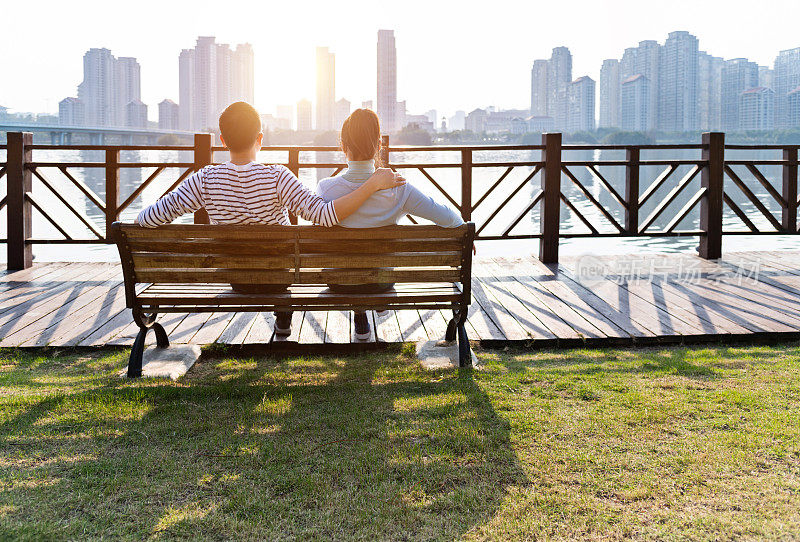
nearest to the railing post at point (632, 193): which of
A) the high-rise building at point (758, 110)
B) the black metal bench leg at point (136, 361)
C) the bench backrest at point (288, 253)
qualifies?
the bench backrest at point (288, 253)

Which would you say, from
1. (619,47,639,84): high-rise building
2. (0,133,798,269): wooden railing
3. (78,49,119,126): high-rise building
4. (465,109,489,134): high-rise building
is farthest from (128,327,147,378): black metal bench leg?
(78,49,119,126): high-rise building

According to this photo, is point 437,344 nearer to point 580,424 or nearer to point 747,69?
point 580,424

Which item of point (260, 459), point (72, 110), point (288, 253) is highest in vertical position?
point (72, 110)

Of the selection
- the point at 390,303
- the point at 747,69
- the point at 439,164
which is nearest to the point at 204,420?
the point at 390,303

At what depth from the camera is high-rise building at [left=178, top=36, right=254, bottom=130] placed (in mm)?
70875

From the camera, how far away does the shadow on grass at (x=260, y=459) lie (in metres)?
2.10

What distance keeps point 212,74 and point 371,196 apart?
2863 inches

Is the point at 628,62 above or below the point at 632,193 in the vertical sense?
above

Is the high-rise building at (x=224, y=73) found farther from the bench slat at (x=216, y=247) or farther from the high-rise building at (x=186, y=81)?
the bench slat at (x=216, y=247)

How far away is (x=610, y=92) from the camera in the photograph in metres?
66.7

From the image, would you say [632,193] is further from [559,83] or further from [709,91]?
[709,91]

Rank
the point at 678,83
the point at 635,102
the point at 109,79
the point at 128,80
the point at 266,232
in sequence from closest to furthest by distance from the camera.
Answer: the point at 266,232, the point at 635,102, the point at 678,83, the point at 109,79, the point at 128,80

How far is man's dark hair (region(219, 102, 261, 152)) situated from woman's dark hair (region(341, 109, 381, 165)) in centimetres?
41

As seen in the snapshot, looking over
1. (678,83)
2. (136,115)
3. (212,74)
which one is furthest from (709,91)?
(136,115)
